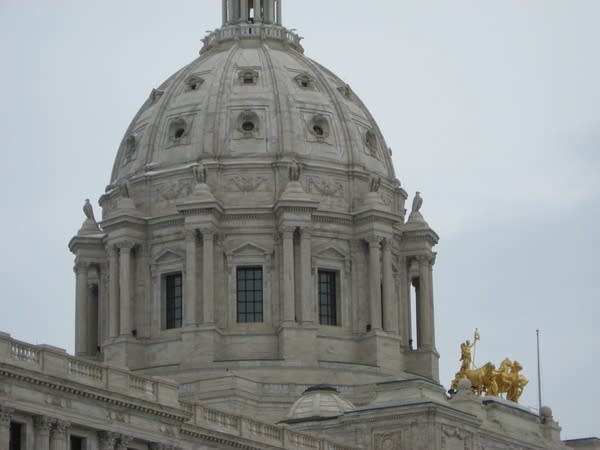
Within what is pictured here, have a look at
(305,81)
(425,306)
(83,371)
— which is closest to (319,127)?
(305,81)

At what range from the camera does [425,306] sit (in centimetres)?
15475

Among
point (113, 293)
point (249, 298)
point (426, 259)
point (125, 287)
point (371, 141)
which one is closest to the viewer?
point (249, 298)

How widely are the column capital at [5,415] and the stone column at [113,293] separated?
184ft

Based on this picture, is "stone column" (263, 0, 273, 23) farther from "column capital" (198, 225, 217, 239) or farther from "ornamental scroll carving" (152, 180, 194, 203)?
"column capital" (198, 225, 217, 239)

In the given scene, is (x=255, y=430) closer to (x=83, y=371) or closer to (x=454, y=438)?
(x=454, y=438)

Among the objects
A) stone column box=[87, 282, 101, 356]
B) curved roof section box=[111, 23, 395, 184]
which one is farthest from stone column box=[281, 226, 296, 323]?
stone column box=[87, 282, 101, 356]

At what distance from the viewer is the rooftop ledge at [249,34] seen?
160m

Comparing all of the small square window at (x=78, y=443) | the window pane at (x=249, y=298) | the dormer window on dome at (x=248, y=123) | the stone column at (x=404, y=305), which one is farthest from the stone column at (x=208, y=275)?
the small square window at (x=78, y=443)

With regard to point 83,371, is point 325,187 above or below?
above

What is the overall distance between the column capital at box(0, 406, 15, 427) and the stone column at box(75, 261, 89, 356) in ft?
196

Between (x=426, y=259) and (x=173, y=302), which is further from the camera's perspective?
(x=426, y=259)

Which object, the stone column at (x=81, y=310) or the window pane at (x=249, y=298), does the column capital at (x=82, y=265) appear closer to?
the stone column at (x=81, y=310)

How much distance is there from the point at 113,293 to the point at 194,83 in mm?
16771

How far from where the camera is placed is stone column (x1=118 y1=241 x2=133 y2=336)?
485 ft
